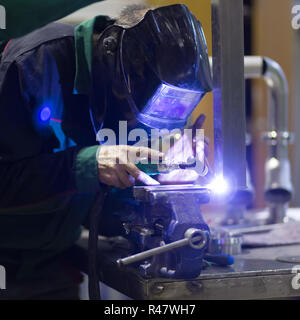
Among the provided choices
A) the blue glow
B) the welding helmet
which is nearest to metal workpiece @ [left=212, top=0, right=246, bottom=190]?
the welding helmet

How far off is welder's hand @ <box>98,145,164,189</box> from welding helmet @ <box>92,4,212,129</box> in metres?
0.06

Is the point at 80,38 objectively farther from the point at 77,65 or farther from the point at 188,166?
the point at 188,166

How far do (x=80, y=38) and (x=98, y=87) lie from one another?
0.09 metres

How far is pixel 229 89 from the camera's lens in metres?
0.69

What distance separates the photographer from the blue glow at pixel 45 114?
85 centimetres

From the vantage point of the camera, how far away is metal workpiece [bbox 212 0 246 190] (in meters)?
0.68

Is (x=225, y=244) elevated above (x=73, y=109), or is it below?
below

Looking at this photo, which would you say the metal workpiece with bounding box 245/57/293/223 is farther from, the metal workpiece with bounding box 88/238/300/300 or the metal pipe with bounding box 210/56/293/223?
the metal workpiece with bounding box 88/238/300/300

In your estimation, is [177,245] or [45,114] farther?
[45,114]

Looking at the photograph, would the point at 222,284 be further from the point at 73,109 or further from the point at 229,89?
the point at 73,109

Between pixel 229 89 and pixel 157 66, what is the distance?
0.13 m

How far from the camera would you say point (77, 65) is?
0.83 m

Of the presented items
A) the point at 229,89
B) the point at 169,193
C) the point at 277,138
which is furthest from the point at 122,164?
the point at 277,138
